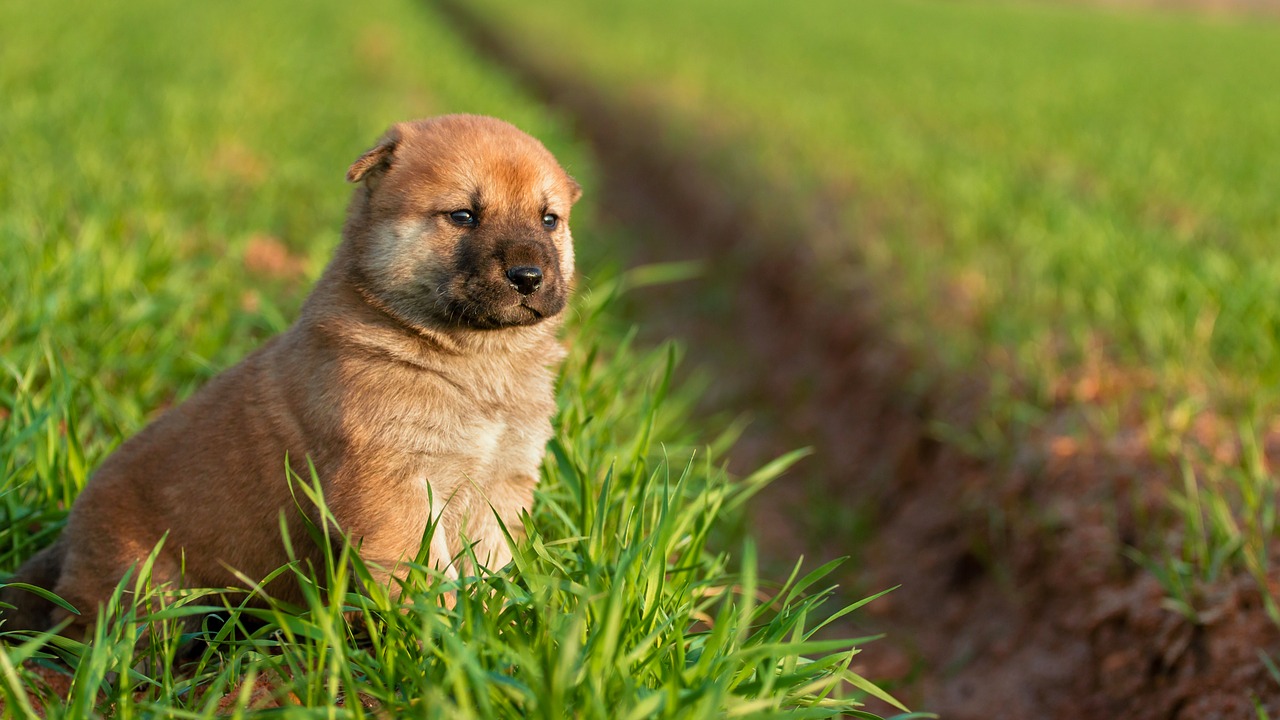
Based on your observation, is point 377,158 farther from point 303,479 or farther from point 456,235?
point 303,479

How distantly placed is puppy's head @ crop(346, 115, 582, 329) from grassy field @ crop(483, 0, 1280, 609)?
2.56 meters

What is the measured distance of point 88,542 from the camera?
275cm

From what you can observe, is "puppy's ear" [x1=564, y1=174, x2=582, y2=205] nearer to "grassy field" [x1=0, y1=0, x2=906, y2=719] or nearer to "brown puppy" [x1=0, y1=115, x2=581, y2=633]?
"brown puppy" [x1=0, y1=115, x2=581, y2=633]

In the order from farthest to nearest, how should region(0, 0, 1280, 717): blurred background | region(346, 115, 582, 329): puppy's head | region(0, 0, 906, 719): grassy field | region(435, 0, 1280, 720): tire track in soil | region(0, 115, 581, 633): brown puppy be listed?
region(0, 0, 1280, 717): blurred background
region(435, 0, 1280, 720): tire track in soil
region(346, 115, 582, 329): puppy's head
region(0, 115, 581, 633): brown puppy
region(0, 0, 906, 719): grassy field

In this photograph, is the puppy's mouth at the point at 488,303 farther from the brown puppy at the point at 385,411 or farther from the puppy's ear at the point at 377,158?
the puppy's ear at the point at 377,158

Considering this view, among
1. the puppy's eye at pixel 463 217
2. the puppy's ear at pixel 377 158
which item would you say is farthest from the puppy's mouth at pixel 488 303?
the puppy's ear at pixel 377 158

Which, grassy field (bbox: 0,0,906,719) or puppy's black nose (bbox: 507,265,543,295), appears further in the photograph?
puppy's black nose (bbox: 507,265,543,295)

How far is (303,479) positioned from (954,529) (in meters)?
3.71

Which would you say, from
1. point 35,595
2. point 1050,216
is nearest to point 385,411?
point 35,595

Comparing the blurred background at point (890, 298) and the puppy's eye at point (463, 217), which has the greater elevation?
the puppy's eye at point (463, 217)

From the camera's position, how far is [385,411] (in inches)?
102

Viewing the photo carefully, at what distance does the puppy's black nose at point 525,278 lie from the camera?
268 cm

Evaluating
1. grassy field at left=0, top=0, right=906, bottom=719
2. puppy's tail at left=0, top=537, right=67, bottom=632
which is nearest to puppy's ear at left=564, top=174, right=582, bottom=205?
grassy field at left=0, top=0, right=906, bottom=719

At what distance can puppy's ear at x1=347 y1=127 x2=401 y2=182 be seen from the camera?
273cm
